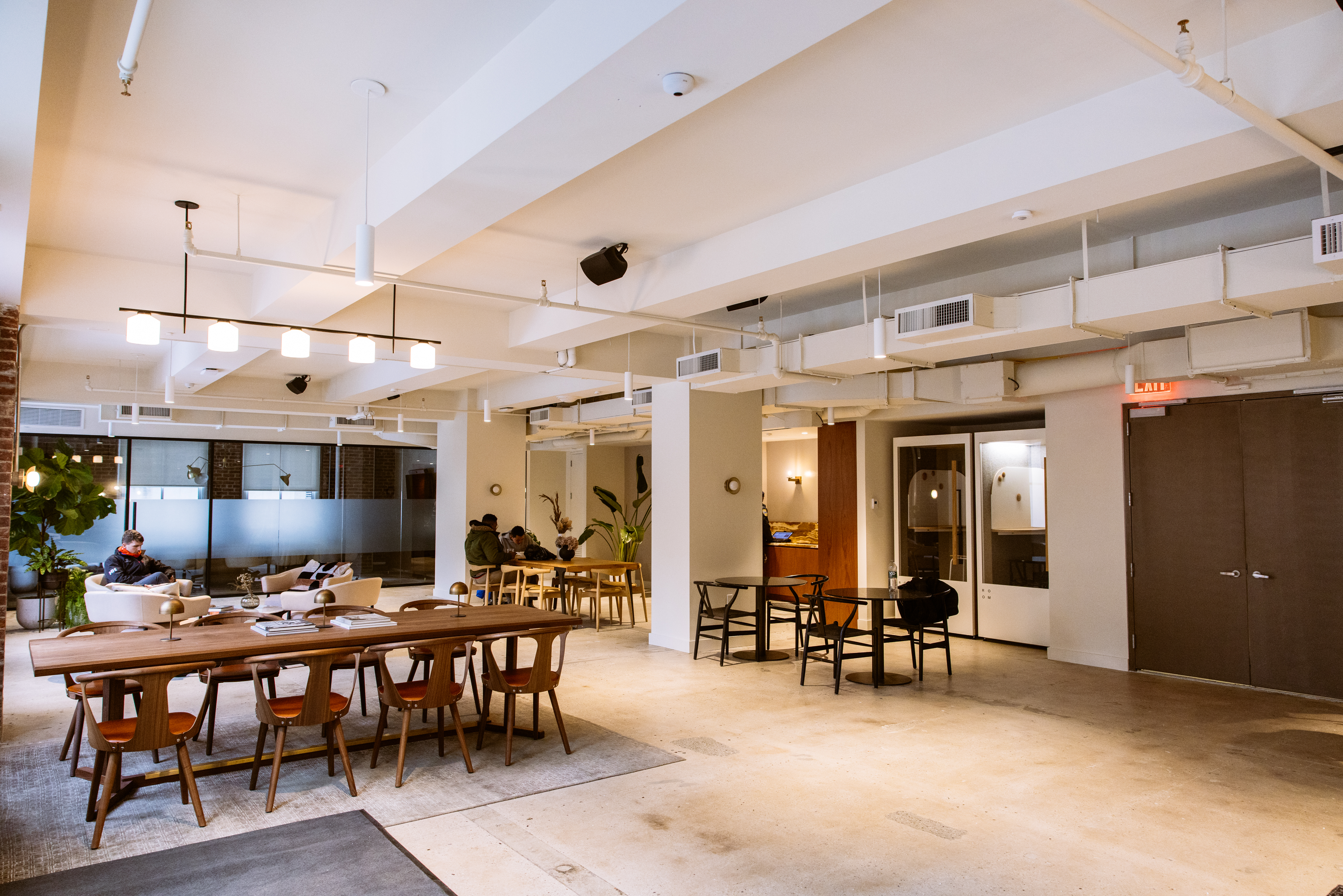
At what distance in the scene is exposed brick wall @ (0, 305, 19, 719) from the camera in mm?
5168

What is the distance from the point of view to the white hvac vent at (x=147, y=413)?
10.3 meters

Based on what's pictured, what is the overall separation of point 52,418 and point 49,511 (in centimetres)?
272

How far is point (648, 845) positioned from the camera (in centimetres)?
370

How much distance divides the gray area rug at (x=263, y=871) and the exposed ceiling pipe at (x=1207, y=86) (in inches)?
145

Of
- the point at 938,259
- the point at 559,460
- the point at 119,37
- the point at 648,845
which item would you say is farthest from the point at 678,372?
the point at 559,460

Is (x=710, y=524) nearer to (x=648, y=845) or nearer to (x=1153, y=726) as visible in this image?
(x=1153, y=726)

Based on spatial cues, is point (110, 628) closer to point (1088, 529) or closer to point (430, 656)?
point (430, 656)

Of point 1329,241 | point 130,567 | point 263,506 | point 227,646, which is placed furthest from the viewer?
point 263,506

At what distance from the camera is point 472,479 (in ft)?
40.0

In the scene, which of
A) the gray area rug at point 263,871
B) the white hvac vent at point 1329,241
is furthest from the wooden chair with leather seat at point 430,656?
the white hvac vent at point 1329,241

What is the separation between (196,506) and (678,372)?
366 inches

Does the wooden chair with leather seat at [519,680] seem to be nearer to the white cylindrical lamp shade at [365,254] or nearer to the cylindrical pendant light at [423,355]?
the cylindrical pendant light at [423,355]

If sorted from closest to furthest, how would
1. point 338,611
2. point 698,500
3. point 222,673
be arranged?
point 222,673 < point 338,611 < point 698,500

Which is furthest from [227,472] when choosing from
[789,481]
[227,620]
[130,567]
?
[789,481]
